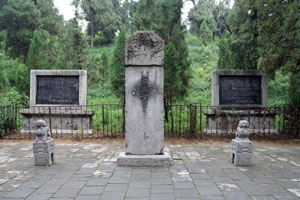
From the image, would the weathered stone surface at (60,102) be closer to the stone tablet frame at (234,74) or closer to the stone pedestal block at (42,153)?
the stone pedestal block at (42,153)

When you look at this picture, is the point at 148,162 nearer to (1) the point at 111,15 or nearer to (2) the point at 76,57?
(2) the point at 76,57

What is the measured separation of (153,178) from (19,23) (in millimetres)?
30867

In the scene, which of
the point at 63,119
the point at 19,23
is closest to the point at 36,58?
the point at 63,119

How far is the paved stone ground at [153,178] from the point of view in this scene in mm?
3729

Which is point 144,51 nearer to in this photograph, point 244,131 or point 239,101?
point 244,131

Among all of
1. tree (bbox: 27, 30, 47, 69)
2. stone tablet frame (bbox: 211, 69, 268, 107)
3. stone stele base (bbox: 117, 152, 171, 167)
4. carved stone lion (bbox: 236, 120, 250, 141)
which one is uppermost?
tree (bbox: 27, 30, 47, 69)

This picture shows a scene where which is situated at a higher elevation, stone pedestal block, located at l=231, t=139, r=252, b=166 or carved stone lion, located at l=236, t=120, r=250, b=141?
carved stone lion, located at l=236, t=120, r=250, b=141

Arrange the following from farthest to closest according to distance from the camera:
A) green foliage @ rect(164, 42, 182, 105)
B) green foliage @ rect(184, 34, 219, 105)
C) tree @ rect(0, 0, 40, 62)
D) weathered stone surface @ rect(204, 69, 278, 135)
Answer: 1. tree @ rect(0, 0, 40, 62)
2. green foliage @ rect(184, 34, 219, 105)
3. green foliage @ rect(164, 42, 182, 105)
4. weathered stone surface @ rect(204, 69, 278, 135)

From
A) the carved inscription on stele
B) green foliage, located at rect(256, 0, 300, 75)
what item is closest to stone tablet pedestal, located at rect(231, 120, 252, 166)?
the carved inscription on stele

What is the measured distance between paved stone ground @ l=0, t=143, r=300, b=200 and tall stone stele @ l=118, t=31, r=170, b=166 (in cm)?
39

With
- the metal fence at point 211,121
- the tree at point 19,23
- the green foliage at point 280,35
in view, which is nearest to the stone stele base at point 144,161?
the metal fence at point 211,121

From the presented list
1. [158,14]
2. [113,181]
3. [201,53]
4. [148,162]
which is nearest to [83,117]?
[148,162]

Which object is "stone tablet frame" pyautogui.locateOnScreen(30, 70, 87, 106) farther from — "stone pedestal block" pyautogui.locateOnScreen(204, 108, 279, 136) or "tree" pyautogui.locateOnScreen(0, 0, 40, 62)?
"tree" pyautogui.locateOnScreen(0, 0, 40, 62)

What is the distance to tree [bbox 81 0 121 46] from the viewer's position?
3888 centimetres
